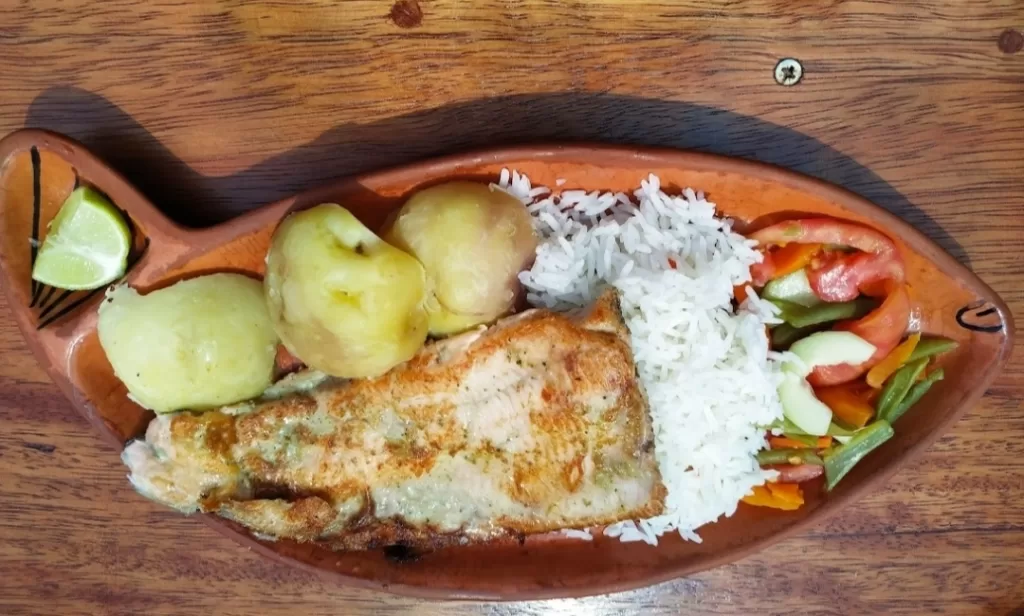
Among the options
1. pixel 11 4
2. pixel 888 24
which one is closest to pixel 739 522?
pixel 888 24

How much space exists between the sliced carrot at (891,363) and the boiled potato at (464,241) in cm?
121

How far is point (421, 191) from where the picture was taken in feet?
6.50

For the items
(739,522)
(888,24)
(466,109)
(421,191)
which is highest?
(888,24)

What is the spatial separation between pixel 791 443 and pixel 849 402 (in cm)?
23

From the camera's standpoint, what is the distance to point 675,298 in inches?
81.0

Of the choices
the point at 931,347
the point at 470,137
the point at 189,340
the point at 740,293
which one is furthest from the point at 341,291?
the point at 931,347

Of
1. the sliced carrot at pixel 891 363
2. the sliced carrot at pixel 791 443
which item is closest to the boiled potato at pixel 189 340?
the sliced carrot at pixel 791 443

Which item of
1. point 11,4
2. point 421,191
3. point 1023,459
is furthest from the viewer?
point 1023,459

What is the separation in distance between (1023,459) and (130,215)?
3.19 m

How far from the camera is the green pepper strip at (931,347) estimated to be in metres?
2.14

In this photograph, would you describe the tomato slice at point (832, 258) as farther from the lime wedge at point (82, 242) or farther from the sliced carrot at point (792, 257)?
the lime wedge at point (82, 242)

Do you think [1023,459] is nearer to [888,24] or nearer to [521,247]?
[888,24]

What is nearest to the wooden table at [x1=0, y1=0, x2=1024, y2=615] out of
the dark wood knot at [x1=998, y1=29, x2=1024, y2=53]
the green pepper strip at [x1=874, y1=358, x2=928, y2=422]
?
the dark wood knot at [x1=998, y1=29, x2=1024, y2=53]

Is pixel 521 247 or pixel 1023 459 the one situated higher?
pixel 521 247
